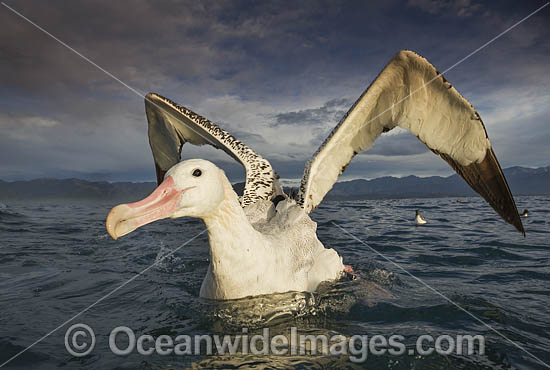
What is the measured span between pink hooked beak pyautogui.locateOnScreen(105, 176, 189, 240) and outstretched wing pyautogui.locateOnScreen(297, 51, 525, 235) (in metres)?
3.01

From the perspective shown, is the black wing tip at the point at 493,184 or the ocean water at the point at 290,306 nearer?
the ocean water at the point at 290,306

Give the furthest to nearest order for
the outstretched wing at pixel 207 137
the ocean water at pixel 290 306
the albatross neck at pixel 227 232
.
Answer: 1. the outstretched wing at pixel 207 137
2. the albatross neck at pixel 227 232
3. the ocean water at pixel 290 306

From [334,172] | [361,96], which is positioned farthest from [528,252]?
[361,96]

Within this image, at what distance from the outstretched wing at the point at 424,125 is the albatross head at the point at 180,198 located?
263 cm

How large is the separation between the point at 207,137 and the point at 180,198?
14.8ft

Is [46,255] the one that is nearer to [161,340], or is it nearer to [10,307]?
[10,307]

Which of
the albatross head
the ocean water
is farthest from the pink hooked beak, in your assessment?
the ocean water

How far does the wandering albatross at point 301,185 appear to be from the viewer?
3201 mm

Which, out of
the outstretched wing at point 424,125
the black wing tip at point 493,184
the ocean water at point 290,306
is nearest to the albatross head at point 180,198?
the ocean water at point 290,306

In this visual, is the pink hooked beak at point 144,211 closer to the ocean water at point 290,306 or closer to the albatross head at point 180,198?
the albatross head at point 180,198
